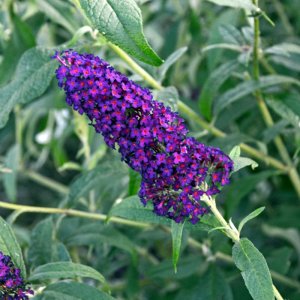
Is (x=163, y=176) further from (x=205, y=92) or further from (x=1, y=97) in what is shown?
(x=205, y=92)

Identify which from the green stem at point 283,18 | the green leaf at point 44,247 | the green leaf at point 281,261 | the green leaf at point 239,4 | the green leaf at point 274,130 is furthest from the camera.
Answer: the green stem at point 283,18

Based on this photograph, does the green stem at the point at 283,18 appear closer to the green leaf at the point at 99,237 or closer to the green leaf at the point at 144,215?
the green leaf at the point at 99,237

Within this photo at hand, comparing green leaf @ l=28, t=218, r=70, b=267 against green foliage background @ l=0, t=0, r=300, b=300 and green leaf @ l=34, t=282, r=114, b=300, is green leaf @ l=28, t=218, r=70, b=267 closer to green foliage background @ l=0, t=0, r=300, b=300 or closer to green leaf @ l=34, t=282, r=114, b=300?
green foliage background @ l=0, t=0, r=300, b=300

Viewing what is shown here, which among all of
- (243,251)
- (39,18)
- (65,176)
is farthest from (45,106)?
(243,251)

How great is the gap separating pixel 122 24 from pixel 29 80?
0.52 metres

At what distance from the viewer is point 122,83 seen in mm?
1469

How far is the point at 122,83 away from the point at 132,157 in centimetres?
16

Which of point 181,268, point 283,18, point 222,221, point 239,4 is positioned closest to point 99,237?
point 181,268

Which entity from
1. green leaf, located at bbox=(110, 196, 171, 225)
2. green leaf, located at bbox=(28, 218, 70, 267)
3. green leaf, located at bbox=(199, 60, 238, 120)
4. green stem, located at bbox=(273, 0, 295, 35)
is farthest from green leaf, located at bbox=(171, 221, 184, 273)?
green stem, located at bbox=(273, 0, 295, 35)

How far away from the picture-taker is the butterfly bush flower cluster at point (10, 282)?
1541 mm

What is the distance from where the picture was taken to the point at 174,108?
72.2 inches

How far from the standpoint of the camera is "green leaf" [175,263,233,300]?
6.95ft

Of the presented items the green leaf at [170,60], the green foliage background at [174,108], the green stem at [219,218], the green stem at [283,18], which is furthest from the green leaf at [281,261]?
the green stem at [283,18]

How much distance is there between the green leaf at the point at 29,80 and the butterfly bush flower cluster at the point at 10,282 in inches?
17.1
